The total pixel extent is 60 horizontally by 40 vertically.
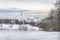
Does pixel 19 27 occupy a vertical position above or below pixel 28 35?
above

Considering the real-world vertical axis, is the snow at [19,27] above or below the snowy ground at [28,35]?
above

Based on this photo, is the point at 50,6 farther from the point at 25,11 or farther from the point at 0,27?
the point at 0,27

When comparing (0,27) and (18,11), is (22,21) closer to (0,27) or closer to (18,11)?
(18,11)

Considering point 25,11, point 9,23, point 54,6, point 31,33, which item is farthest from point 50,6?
point 9,23

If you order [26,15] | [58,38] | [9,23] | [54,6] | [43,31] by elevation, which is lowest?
[58,38]

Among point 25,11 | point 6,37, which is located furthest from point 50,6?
point 6,37

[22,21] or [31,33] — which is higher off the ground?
[22,21]

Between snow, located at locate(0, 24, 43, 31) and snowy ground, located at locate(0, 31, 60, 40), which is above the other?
snow, located at locate(0, 24, 43, 31)
